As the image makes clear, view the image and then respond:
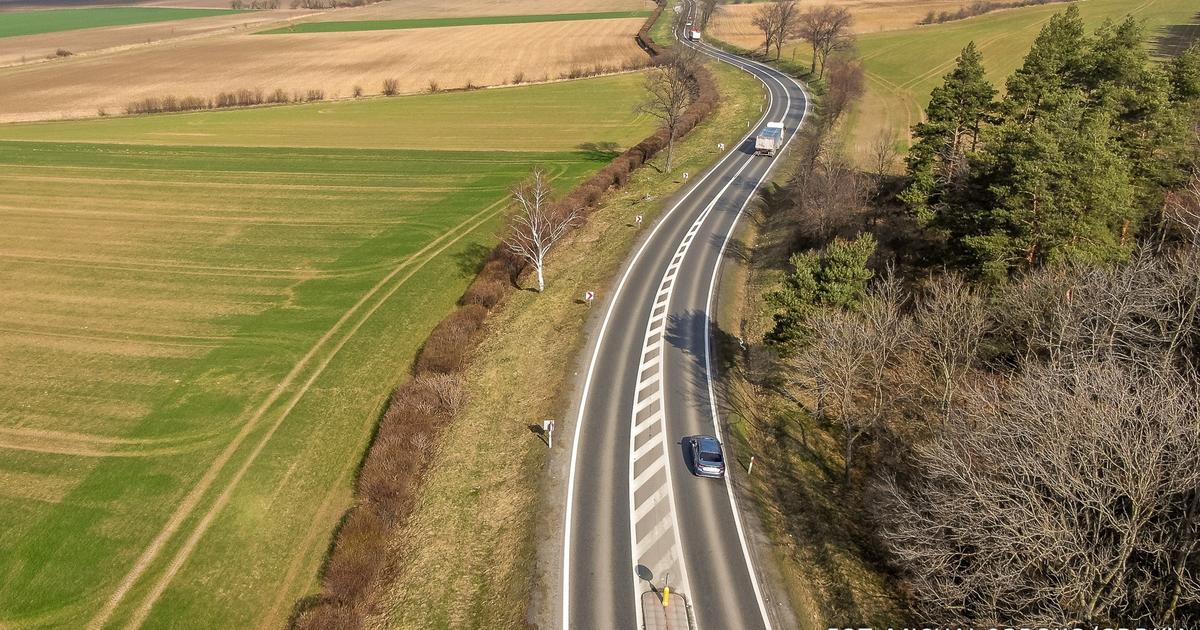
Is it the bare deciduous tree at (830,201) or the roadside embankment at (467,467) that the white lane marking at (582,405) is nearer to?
the roadside embankment at (467,467)

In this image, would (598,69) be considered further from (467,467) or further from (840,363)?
(467,467)

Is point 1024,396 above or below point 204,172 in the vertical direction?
below

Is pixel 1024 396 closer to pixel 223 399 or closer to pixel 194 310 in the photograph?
pixel 223 399

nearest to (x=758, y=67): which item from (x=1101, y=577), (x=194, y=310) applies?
(x=194, y=310)

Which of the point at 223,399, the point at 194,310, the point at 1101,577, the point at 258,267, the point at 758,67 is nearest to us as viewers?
the point at 1101,577

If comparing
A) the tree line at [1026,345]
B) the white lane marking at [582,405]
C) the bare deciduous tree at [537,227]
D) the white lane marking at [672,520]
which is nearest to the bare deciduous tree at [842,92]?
the white lane marking at [582,405]

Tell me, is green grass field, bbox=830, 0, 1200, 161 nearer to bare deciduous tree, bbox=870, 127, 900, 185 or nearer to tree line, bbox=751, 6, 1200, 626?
bare deciduous tree, bbox=870, 127, 900, 185

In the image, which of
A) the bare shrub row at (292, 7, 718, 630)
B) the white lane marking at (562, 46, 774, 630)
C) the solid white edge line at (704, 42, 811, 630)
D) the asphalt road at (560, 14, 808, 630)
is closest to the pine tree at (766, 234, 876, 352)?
the solid white edge line at (704, 42, 811, 630)
